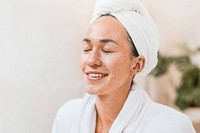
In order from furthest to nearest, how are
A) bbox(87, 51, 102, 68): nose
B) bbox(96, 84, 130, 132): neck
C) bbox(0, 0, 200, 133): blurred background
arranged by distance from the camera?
bbox(0, 0, 200, 133): blurred background < bbox(96, 84, 130, 132): neck < bbox(87, 51, 102, 68): nose

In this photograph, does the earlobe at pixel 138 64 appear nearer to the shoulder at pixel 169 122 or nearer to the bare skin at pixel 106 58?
the bare skin at pixel 106 58

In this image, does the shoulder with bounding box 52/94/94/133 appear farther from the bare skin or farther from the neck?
the bare skin

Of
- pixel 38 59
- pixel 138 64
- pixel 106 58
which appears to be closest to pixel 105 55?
pixel 106 58

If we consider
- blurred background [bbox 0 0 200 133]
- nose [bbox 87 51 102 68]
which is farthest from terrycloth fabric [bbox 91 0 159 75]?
blurred background [bbox 0 0 200 133]

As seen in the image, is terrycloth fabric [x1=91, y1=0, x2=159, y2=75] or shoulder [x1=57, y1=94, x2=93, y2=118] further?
shoulder [x1=57, y1=94, x2=93, y2=118]

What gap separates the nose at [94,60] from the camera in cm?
110

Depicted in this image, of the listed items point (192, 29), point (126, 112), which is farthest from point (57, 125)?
point (192, 29)

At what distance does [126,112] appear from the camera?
1.19m

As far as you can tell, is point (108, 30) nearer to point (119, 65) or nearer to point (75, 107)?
point (119, 65)

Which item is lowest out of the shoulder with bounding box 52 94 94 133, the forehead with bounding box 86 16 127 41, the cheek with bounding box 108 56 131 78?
the shoulder with bounding box 52 94 94 133

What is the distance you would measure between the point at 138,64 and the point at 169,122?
197 millimetres

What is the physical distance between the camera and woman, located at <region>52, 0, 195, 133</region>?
1114mm

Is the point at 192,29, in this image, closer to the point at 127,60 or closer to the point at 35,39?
the point at 35,39

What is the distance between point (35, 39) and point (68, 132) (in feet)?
1.70
